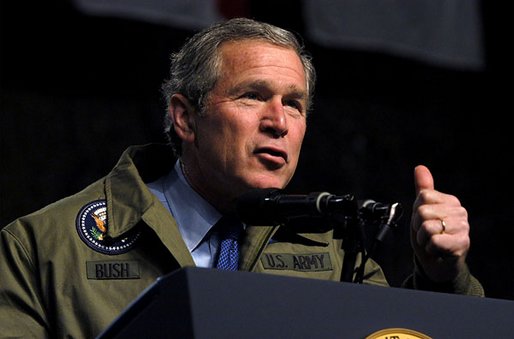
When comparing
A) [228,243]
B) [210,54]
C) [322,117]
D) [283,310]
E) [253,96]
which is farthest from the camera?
[322,117]

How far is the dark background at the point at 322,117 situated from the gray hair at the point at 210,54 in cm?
183

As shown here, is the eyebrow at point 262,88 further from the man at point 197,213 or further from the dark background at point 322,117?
the dark background at point 322,117

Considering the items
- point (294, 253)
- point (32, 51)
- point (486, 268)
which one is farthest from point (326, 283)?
point (32, 51)

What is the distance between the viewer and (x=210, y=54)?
11.9 ft

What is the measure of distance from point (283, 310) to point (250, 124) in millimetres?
1281

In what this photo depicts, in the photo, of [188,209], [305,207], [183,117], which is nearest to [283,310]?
[305,207]

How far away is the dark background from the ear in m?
1.82

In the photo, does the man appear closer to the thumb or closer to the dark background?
the thumb

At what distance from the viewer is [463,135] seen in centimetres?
708

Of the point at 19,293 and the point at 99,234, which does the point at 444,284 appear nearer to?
the point at 99,234

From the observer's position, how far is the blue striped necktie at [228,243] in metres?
3.32

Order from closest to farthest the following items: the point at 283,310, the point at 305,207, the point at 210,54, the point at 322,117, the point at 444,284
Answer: the point at 283,310, the point at 305,207, the point at 444,284, the point at 210,54, the point at 322,117

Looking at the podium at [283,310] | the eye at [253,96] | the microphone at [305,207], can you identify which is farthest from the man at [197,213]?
the podium at [283,310]

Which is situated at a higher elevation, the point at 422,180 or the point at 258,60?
the point at 258,60
